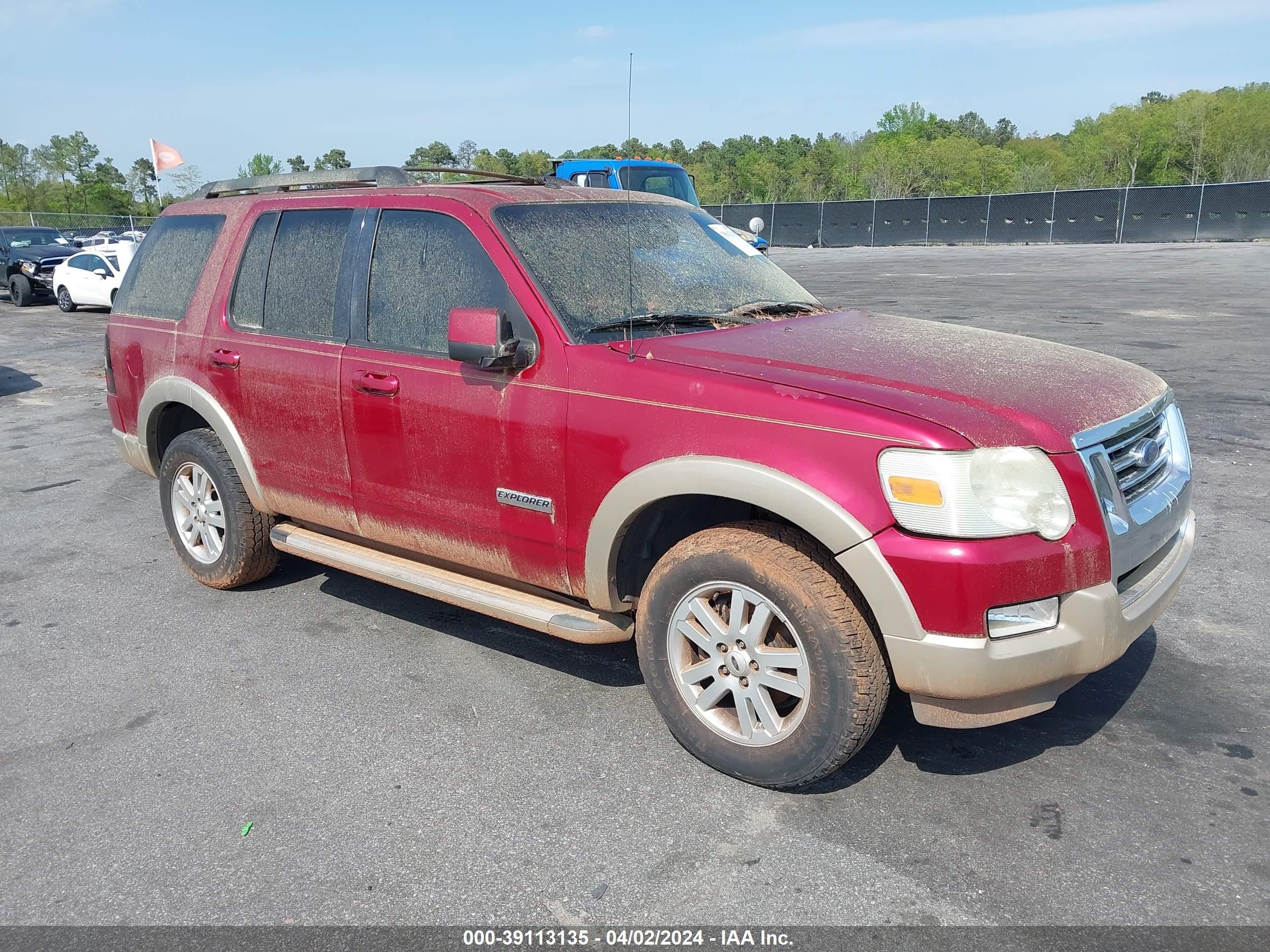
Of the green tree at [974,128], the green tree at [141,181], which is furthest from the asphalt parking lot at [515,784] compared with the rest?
the green tree at [974,128]

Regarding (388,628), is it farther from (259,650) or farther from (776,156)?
(776,156)

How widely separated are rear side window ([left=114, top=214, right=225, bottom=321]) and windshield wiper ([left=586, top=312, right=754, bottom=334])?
7.98ft

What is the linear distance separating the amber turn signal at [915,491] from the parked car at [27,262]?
24516 millimetres

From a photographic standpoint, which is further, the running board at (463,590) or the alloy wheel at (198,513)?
the alloy wheel at (198,513)

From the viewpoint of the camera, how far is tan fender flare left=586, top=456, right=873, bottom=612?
2.95m

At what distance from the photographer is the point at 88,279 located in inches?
824

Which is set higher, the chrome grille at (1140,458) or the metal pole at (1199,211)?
the metal pole at (1199,211)

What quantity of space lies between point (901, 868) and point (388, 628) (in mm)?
2685

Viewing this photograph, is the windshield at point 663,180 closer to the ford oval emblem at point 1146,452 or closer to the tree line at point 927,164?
the ford oval emblem at point 1146,452

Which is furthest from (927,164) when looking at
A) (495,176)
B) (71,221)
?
(495,176)

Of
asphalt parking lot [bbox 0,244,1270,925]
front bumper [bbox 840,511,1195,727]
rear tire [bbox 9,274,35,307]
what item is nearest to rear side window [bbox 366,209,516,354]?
asphalt parking lot [bbox 0,244,1270,925]

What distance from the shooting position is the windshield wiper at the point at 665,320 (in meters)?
3.72

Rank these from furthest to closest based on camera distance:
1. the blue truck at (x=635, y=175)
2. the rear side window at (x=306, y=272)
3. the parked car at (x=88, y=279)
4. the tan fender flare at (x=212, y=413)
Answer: the parked car at (x=88, y=279)
the blue truck at (x=635, y=175)
the tan fender flare at (x=212, y=413)
the rear side window at (x=306, y=272)

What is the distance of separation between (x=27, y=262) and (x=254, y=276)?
22.0 metres
